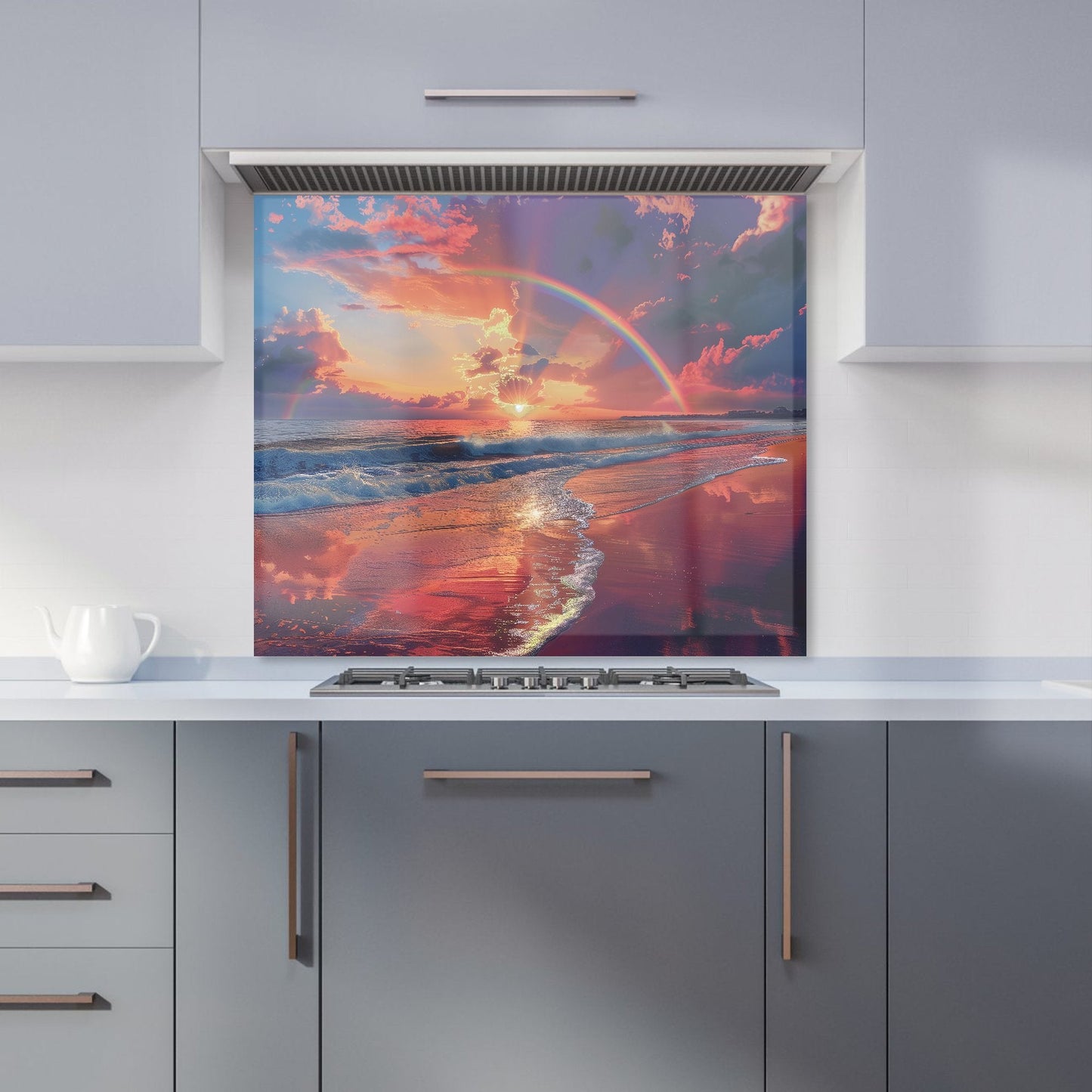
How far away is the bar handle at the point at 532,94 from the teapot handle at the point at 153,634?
1.38 m

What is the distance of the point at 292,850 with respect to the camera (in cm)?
185

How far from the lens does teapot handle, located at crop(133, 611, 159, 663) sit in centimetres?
222

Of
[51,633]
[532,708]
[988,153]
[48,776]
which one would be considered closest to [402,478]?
[532,708]

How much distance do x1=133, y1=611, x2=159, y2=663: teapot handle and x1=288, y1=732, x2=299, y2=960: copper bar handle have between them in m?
0.59

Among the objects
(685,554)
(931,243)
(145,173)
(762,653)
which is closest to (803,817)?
(762,653)

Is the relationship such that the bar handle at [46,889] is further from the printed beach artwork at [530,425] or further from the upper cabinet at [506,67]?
the upper cabinet at [506,67]

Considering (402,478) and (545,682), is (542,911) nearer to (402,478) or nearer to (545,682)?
(545,682)

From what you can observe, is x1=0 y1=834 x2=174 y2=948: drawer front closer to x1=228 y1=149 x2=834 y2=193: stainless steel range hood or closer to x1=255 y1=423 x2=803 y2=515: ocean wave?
x1=255 y1=423 x2=803 y2=515: ocean wave

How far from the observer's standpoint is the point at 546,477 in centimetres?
235

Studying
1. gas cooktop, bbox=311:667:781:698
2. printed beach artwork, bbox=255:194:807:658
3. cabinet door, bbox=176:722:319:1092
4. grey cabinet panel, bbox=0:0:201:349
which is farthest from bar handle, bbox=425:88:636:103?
cabinet door, bbox=176:722:319:1092

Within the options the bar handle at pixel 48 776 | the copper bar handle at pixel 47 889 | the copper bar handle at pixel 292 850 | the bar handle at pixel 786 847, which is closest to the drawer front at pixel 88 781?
the bar handle at pixel 48 776

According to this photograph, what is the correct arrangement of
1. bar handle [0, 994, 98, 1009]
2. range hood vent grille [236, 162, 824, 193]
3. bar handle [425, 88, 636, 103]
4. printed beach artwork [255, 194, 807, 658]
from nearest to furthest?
bar handle [0, 994, 98, 1009], bar handle [425, 88, 636, 103], range hood vent grille [236, 162, 824, 193], printed beach artwork [255, 194, 807, 658]

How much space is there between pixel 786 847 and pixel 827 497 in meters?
0.94

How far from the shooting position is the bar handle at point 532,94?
2.00 metres
